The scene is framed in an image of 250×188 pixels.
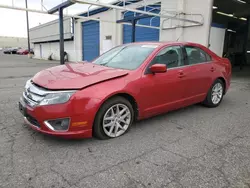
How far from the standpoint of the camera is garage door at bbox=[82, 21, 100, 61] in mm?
18312

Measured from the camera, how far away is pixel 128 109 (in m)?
3.36

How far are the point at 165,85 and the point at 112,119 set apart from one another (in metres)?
1.19

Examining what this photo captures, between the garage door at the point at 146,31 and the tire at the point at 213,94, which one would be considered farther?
the garage door at the point at 146,31

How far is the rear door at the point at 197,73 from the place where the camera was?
427 cm

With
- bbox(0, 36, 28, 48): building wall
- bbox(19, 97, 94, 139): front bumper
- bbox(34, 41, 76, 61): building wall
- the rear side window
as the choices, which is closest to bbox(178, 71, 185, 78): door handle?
the rear side window

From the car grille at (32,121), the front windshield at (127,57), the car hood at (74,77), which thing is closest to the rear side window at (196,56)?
the front windshield at (127,57)

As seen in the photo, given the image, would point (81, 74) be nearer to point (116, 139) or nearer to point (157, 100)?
point (116, 139)

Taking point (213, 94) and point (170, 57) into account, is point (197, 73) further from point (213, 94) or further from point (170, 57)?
point (213, 94)

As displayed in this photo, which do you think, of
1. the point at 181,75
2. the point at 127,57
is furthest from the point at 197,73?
the point at 127,57

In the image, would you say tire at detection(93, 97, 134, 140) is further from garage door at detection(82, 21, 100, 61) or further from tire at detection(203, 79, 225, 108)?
garage door at detection(82, 21, 100, 61)

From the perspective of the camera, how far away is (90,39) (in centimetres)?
1923

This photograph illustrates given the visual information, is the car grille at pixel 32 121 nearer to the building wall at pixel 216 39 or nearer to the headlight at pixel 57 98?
the headlight at pixel 57 98

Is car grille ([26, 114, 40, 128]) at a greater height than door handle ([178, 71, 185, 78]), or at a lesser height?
lesser

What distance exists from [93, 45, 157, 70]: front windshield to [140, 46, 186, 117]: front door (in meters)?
0.22
